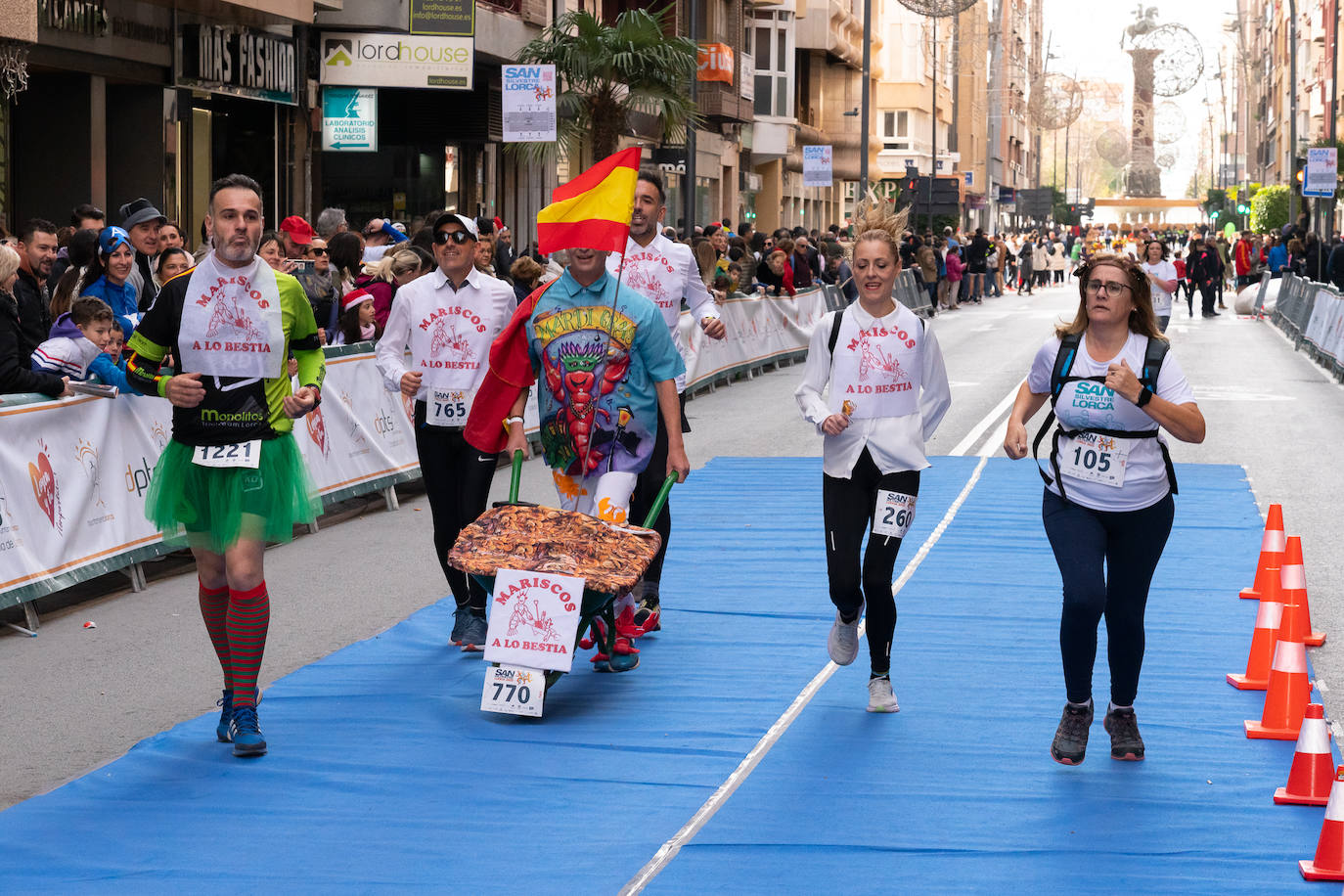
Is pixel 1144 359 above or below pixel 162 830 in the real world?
above

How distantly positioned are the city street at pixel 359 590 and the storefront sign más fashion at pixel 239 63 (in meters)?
6.96

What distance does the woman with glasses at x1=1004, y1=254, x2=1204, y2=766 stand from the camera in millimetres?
6266

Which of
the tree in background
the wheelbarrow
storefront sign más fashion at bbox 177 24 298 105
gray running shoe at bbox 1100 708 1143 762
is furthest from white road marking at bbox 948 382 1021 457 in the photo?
the tree in background

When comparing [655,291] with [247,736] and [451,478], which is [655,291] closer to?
[451,478]

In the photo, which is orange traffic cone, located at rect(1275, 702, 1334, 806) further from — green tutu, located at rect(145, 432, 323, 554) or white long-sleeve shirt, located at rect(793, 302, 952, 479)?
green tutu, located at rect(145, 432, 323, 554)

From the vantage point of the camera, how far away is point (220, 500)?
21.7ft

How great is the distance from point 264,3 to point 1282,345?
1902 cm

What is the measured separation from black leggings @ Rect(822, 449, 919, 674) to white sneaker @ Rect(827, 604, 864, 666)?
0.44ft

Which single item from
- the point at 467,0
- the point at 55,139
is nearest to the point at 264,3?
the point at 55,139

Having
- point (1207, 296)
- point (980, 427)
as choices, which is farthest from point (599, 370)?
point (1207, 296)

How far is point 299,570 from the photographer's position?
1096 cm

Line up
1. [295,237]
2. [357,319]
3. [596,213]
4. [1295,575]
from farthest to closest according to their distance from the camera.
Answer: [295,237]
[357,319]
[1295,575]
[596,213]

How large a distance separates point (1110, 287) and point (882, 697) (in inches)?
76.1

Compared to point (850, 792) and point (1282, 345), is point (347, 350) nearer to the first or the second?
point (850, 792)
